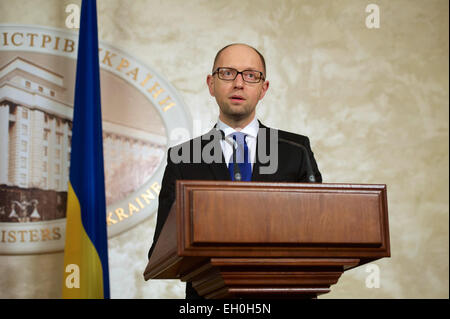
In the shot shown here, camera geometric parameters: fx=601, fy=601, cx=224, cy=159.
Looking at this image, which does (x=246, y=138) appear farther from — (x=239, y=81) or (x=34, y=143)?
(x=34, y=143)

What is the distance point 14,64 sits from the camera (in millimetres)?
4293

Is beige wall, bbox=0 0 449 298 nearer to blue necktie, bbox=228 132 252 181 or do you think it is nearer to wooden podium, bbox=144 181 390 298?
blue necktie, bbox=228 132 252 181

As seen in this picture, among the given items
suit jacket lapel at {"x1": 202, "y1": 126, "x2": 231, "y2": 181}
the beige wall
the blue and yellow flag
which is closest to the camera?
suit jacket lapel at {"x1": 202, "y1": 126, "x2": 231, "y2": 181}

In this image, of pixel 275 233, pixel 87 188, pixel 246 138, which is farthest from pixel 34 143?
pixel 275 233

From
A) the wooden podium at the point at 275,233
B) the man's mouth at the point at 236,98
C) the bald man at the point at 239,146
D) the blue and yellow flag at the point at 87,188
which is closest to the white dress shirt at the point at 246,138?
the bald man at the point at 239,146

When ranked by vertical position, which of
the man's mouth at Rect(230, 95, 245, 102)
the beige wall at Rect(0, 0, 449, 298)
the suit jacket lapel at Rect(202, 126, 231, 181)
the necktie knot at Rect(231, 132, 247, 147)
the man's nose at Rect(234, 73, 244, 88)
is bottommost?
the suit jacket lapel at Rect(202, 126, 231, 181)

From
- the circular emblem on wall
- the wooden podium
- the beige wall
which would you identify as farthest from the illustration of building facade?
the wooden podium

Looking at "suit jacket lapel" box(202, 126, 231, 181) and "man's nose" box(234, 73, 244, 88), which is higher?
"man's nose" box(234, 73, 244, 88)

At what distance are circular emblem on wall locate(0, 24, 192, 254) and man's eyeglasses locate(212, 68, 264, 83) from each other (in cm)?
238

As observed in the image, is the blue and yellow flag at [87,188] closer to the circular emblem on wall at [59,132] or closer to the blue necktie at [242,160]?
the circular emblem on wall at [59,132]

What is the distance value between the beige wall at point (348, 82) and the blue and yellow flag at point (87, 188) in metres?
0.45

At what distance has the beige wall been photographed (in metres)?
4.54

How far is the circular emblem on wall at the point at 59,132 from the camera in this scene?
4168 millimetres
